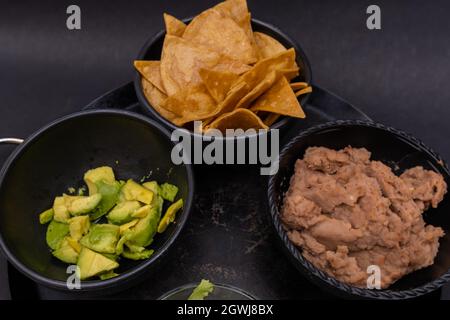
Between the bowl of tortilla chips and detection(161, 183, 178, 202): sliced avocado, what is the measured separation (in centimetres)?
14

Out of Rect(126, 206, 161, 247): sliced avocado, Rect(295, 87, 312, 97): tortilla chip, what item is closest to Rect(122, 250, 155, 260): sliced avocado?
Rect(126, 206, 161, 247): sliced avocado

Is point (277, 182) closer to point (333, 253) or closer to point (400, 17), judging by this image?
point (333, 253)

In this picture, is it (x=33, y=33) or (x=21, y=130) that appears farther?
(x=33, y=33)

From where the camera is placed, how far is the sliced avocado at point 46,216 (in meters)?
1.33

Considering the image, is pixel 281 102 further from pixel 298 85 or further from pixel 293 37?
pixel 293 37

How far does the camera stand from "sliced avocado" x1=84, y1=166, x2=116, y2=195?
139 centimetres

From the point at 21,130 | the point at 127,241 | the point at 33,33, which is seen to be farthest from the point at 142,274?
the point at 33,33

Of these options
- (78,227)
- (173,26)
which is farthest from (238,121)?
(78,227)

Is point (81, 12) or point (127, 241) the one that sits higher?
point (81, 12)

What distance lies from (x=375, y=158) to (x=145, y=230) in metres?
0.56

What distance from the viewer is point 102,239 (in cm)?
125

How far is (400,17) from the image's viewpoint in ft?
6.35

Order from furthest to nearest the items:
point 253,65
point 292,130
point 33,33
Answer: point 33,33 < point 292,130 < point 253,65

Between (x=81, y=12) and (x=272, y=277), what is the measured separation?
1.08 m
